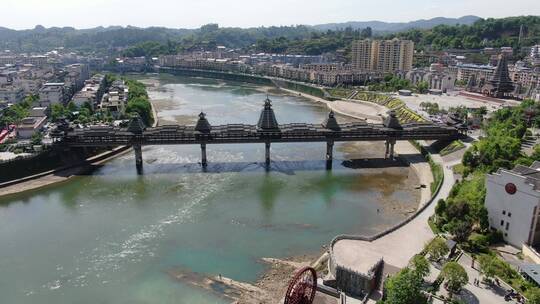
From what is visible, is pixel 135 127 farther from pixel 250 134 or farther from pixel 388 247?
pixel 388 247

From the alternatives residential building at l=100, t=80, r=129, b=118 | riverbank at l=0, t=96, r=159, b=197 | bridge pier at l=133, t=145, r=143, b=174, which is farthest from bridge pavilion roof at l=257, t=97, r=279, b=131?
residential building at l=100, t=80, r=129, b=118

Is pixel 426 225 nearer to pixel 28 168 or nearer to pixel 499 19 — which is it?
pixel 28 168

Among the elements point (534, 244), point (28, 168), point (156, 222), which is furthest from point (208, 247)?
point (28, 168)

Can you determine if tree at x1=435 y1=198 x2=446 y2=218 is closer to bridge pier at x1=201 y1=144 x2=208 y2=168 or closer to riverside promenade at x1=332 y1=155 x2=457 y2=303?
riverside promenade at x1=332 y1=155 x2=457 y2=303

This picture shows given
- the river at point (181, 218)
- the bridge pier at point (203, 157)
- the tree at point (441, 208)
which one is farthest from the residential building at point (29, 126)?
the tree at point (441, 208)

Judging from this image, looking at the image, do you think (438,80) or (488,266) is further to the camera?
(438,80)

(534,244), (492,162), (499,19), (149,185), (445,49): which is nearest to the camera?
(534,244)

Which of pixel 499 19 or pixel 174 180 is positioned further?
pixel 499 19

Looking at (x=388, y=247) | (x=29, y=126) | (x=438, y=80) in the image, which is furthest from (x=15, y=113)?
(x=438, y=80)
